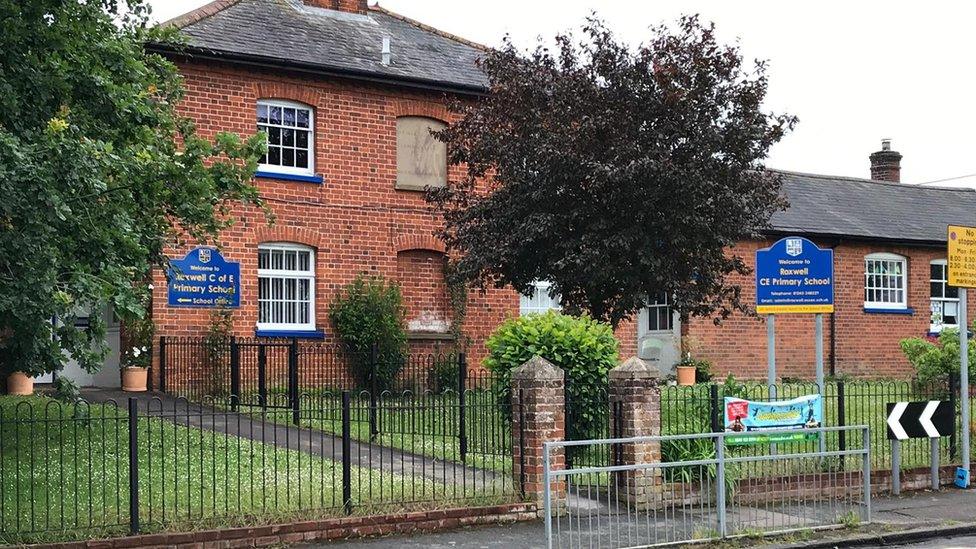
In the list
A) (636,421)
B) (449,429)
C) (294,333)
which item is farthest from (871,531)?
(294,333)

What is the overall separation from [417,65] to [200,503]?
559 inches

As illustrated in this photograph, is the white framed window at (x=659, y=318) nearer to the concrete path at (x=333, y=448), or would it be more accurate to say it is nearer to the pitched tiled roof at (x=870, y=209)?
the pitched tiled roof at (x=870, y=209)

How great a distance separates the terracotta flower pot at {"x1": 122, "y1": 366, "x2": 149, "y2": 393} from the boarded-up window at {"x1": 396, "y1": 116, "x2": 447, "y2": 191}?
6.12 meters

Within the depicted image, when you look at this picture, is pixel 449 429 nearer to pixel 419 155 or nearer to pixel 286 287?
pixel 286 287

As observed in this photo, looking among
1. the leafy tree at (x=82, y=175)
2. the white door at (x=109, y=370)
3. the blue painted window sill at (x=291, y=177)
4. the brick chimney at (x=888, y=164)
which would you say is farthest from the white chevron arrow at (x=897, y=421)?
the brick chimney at (x=888, y=164)

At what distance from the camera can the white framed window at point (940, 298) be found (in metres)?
29.7

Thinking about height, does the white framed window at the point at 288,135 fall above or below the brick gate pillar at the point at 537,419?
above

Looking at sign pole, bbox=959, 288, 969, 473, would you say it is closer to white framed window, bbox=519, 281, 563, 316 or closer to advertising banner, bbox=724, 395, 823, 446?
advertising banner, bbox=724, 395, 823, 446

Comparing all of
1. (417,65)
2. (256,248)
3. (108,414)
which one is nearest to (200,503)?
(108,414)

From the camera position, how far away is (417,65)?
23125 millimetres

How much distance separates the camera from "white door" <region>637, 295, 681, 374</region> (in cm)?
2631

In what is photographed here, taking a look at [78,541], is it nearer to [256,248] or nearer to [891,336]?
[256,248]

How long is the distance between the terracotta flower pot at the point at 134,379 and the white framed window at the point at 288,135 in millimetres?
4265

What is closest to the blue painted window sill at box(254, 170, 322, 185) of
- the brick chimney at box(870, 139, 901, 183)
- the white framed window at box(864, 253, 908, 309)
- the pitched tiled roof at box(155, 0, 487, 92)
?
the pitched tiled roof at box(155, 0, 487, 92)
